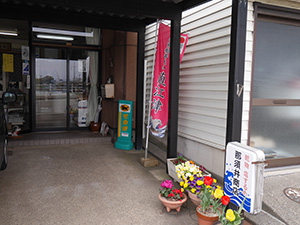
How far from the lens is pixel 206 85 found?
15.6 feet

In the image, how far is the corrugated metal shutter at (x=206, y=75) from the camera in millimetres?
4332

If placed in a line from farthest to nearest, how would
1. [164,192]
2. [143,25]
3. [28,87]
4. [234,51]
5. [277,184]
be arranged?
[28,87], [143,25], [277,184], [164,192], [234,51]

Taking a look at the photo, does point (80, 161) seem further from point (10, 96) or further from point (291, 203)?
point (291, 203)

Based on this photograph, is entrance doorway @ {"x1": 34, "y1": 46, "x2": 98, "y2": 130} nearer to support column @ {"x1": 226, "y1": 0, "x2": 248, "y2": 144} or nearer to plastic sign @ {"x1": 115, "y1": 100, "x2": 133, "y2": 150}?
plastic sign @ {"x1": 115, "y1": 100, "x2": 133, "y2": 150}

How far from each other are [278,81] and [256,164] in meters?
2.54

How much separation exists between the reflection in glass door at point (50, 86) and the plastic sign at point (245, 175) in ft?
20.2

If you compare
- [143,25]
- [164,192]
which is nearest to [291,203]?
[164,192]

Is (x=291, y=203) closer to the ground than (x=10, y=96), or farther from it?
closer to the ground

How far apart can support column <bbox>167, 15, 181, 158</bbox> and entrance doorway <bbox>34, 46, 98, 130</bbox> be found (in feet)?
13.4

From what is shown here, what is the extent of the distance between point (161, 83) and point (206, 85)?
2.74ft

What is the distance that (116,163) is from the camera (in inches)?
217

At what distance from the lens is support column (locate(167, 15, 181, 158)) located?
15.3ft

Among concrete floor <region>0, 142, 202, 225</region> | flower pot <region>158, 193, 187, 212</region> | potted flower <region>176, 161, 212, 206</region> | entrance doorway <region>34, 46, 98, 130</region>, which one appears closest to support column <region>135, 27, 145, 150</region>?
concrete floor <region>0, 142, 202, 225</region>

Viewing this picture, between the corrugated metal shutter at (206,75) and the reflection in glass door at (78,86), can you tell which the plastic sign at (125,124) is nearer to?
the corrugated metal shutter at (206,75)
